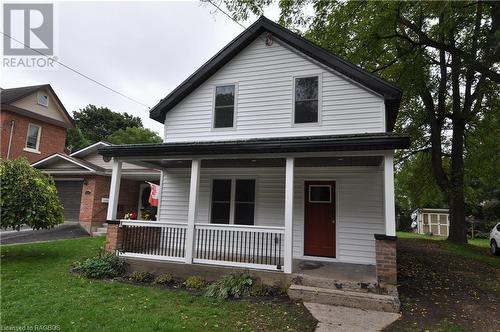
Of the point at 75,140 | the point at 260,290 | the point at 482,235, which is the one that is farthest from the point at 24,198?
the point at 75,140

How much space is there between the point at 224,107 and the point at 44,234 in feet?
29.6

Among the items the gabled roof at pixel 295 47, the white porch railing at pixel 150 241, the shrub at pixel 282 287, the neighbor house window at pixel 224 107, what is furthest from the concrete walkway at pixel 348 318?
the neighbor house window at pixel 224 107

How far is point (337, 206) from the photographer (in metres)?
7.85

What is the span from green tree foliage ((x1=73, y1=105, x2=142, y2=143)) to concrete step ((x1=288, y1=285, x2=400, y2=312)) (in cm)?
3960

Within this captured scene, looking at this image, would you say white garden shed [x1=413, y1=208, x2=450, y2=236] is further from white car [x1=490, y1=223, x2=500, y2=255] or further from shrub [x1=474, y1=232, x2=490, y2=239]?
white car [x1=490, y1=223, x2=500, y2=255]

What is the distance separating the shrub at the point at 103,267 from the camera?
22.2 feet

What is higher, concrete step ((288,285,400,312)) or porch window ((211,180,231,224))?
porch window ((211,180,231,224))

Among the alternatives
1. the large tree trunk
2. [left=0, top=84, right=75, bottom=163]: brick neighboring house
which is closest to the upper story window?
[left=0, top=84, right=75, bottom=163]: brick neighboring house

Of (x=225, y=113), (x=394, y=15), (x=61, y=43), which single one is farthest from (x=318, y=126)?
(x=61, y=43)

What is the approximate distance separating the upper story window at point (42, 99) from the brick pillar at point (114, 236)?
14.2 meters

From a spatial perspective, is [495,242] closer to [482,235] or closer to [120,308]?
[120,308]

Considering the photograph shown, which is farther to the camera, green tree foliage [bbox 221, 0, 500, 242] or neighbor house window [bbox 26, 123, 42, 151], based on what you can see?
neighbor house window [bbox 26, 123, 42, 151]

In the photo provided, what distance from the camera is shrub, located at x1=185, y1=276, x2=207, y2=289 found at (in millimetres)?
6227

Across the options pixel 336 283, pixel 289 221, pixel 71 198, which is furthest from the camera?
pixel 71 198
